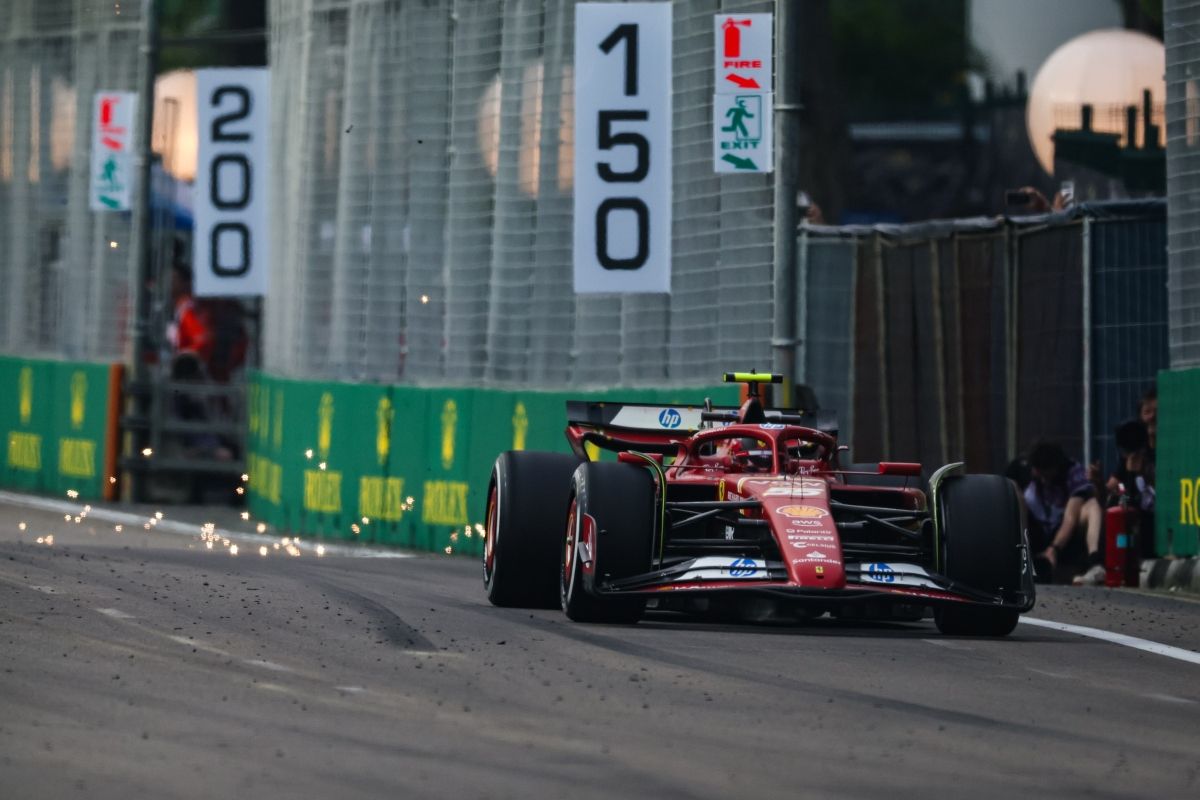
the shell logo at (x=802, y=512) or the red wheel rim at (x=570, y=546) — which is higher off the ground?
the shell logo at (x=802, y=512)

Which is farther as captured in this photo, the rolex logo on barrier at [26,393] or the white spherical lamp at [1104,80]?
the rolex logo on barrier at [26,393]

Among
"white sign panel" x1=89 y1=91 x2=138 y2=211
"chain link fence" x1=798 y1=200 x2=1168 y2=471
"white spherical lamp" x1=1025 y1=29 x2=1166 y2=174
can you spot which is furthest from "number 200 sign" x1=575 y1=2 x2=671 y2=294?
"white sign panel" x1=89 y1=91 x2=138 y2=211

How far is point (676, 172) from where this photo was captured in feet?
61.4

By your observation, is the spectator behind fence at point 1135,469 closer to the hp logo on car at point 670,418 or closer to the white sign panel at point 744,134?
the white sign panel at point 744,134

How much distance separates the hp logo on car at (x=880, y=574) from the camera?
11172mm

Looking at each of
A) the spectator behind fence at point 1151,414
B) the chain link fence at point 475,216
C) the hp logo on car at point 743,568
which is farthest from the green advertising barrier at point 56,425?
the hp logo on car at point 743,568

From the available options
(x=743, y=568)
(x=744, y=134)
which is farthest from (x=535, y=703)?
(x=744, y=134)

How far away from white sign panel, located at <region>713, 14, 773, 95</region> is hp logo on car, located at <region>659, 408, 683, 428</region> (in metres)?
4.01

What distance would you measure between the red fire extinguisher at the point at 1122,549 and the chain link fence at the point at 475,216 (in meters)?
2.72

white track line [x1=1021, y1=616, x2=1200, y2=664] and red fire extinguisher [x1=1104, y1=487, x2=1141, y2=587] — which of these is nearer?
white track line [x1=1021, y1=616, x2=1200, y2=664]

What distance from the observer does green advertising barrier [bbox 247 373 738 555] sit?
63.6 feet

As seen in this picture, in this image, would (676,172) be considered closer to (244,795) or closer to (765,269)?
(765,269)

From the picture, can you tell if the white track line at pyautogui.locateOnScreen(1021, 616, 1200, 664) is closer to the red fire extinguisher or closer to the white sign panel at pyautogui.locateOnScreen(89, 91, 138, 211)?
the red fire extinguisher

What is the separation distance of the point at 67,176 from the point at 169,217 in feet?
4.04
